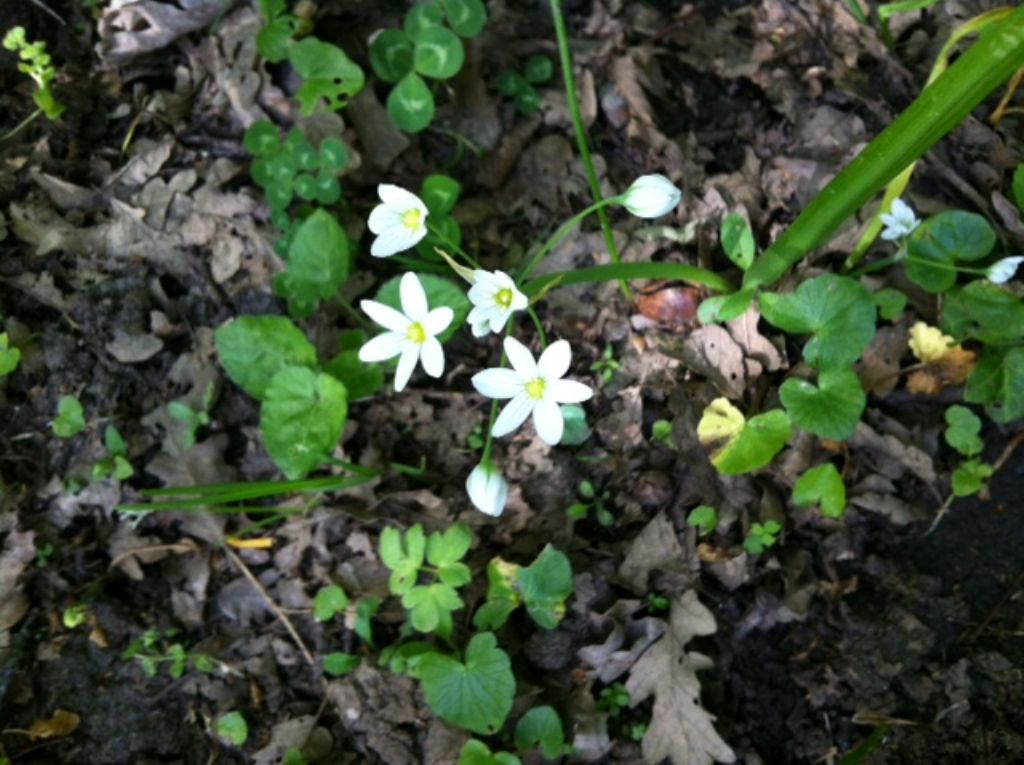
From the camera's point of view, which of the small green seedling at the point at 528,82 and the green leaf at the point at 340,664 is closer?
the green leaf at the point at 340,664

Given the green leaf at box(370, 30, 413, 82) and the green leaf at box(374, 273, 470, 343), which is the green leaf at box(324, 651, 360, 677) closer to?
the green leaf at box(374, 273, 470, 343)

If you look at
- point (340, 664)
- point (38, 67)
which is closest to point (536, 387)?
point (340, 664)

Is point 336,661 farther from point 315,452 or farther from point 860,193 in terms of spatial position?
point 860,193

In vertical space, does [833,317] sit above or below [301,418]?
above

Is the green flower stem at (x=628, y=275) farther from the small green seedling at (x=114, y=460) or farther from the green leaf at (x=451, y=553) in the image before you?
the small green seedling at (x=114, y=460)

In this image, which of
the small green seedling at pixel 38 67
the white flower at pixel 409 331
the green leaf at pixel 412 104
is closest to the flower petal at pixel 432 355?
the white flower at pixel 409 331

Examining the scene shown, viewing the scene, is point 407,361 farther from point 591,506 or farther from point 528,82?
Answer: point 528,82

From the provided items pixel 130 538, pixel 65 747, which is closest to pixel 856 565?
pixel 130 538
